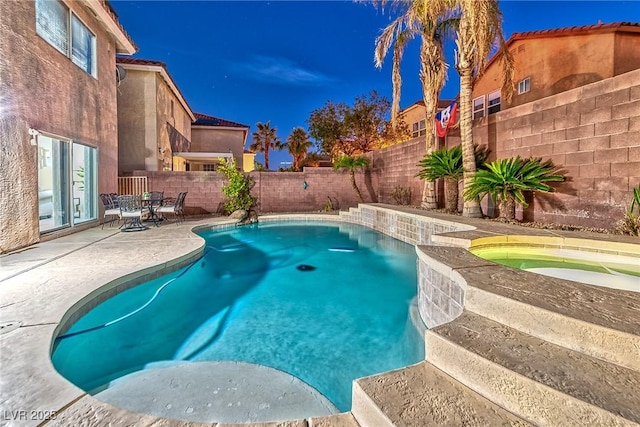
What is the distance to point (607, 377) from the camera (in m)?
1.64

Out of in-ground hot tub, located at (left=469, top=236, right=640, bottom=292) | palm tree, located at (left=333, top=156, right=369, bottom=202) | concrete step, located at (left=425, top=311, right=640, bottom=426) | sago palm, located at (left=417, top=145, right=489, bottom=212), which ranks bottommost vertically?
concrete step, located at (left=425, top=311, right=640, bottom=426)

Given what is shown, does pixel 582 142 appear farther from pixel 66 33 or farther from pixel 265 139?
pixel 265 139

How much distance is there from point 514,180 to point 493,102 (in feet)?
30.3

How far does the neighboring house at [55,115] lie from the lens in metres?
5.59

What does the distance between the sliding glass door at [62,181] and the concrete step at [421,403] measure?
8158 millimetres

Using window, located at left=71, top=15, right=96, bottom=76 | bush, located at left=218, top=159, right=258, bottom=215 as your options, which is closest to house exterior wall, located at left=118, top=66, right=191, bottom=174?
bush, located at left=218, top=159, right=258, bottom=215

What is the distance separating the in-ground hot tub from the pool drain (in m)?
5.24

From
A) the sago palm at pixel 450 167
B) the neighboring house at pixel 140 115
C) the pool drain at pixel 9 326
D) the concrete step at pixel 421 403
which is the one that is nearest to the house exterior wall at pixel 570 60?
the sago palm at pixel 450 167

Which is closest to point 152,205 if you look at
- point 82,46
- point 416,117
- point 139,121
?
point 82,46

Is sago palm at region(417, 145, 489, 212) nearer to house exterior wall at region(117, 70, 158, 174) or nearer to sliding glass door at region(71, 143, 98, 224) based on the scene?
sliding glass door at region(71, 143, 98, 224)

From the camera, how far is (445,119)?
946cm

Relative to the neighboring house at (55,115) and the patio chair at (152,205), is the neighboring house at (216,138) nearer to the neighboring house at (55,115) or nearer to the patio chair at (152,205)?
the neighboring house at (55,115)

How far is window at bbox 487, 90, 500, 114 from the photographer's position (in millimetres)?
13425

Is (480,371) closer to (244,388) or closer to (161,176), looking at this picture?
(244,388)
